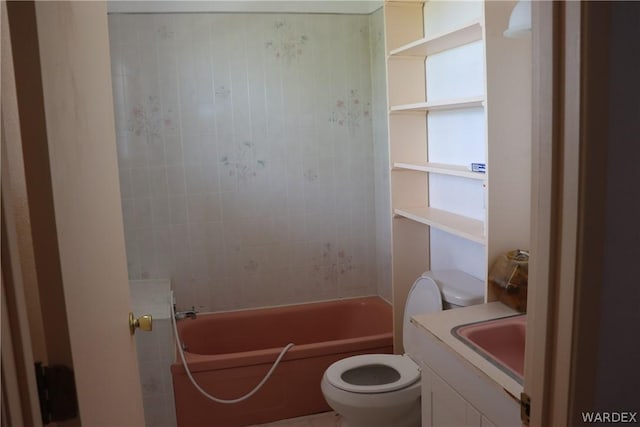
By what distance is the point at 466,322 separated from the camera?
1.94 metres

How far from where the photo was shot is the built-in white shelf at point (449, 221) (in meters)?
2.20

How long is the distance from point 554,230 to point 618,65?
0.25 meters

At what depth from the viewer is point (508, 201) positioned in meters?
2.06

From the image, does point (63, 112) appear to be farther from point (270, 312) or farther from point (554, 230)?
point (270, 312)

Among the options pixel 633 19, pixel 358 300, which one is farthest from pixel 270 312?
pixel 633 19

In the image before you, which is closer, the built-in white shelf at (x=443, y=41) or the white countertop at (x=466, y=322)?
the white countertop at (x=466, y=322)

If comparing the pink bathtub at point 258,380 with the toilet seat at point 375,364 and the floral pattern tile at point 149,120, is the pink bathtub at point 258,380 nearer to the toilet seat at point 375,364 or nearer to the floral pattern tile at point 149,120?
the toilet seat at point 375,364

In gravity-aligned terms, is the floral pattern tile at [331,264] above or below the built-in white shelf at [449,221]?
below

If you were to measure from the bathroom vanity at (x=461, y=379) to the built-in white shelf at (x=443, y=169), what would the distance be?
49 cm

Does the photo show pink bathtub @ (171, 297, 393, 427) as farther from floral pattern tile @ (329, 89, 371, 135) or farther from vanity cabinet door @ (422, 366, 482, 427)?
floral pattern tile @ (329, 89, 371, 135)

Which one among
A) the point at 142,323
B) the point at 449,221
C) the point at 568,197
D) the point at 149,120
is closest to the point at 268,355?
the point at 449,221

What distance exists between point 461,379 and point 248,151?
2181 mm

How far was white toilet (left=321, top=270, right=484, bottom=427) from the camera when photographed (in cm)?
234

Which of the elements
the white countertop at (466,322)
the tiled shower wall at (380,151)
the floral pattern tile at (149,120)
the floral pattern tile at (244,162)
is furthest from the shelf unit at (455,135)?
the floral pattern tile at (149,120)
